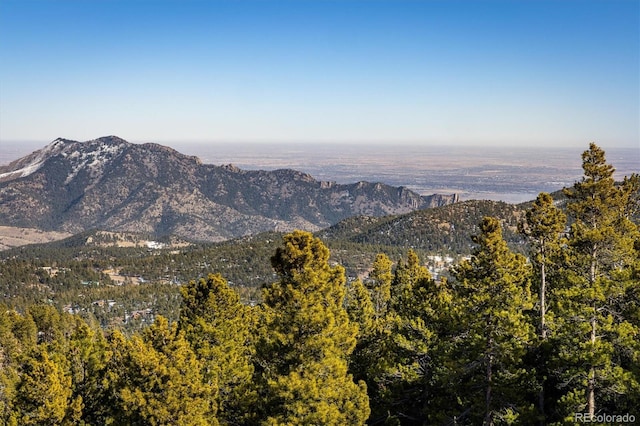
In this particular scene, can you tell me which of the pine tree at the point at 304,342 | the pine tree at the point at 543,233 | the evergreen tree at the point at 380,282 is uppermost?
the pine tree at the point at 543,233

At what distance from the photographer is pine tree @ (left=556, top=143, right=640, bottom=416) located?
22047mm

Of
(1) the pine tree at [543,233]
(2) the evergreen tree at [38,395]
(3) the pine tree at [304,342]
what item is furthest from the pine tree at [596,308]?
(2) the evergreen tree at [38,395]

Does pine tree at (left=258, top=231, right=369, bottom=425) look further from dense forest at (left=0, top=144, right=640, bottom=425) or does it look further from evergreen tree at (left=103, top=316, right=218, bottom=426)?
evergreen tree at (left=103, top=316, right=218, bottom=426)

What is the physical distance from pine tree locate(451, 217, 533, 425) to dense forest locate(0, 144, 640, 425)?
0.07m

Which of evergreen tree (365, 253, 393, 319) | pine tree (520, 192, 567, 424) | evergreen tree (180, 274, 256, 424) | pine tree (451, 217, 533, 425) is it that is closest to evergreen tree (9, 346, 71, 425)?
evergreen tree (180, 274, 256, 424)

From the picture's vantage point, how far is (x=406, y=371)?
98.6 ft

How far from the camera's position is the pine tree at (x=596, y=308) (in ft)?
72.3

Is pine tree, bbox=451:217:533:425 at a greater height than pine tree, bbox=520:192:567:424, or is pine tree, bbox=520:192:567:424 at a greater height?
pine tree, bbox=520:192:567:424

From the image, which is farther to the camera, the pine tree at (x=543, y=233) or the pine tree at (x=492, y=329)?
the pine tree at (x=543, y=233)

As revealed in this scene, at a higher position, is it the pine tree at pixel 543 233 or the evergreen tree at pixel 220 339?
the pine tree at pixel 543 233

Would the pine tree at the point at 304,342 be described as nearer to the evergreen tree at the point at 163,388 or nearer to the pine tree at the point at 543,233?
the evergreen tree at the point at 163,388

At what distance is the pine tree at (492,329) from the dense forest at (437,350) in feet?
0.24

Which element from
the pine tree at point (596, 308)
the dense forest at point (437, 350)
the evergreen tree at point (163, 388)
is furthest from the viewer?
the evergreen tree at point (163, 388)

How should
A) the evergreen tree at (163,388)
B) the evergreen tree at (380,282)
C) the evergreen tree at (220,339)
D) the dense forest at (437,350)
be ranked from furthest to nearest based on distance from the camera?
the evergreen tree at (380,282) < the evergreen tree at (220,339) < the evergreen tree at (163,388) < the dense forest at (437,350)
